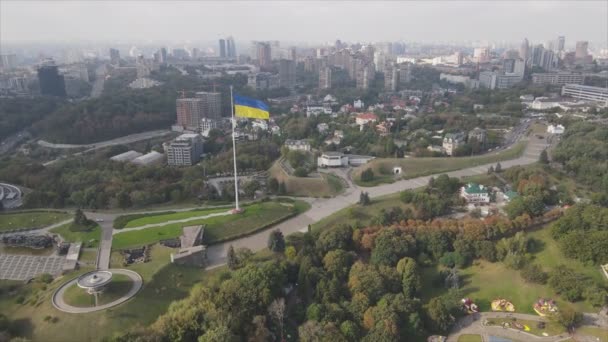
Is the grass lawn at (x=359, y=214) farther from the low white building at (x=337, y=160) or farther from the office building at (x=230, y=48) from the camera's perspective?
the office building at (x=230, y=48)

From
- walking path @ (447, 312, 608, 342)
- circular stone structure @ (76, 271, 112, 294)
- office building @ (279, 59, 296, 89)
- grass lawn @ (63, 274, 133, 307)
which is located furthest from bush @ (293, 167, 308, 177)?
office building @ (279, 59, 296, 89)

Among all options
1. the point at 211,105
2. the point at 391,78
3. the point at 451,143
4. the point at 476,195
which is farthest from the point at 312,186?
the point at 391,78

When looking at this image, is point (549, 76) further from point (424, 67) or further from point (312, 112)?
point (312, 112)

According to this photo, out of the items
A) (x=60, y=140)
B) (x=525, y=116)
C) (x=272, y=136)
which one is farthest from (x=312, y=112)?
(x=60, y=140)

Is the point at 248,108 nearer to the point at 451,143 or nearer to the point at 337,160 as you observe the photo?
the point at 337,160

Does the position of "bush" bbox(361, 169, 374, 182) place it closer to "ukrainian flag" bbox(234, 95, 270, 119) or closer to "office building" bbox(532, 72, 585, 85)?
"ukrainian flag" bbox(234, 95, 270, 119)
